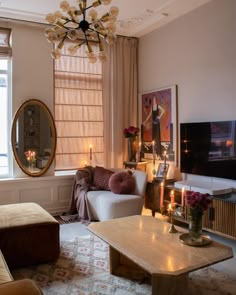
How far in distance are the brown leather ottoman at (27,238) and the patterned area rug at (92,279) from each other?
0.10 metres

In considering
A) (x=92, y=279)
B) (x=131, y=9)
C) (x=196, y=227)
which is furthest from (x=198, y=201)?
(x=131, y=9)


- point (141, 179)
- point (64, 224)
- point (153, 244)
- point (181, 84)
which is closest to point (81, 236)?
point (64, 224)

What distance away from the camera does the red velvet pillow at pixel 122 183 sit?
4.46 meters

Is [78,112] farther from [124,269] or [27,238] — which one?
[124,269]

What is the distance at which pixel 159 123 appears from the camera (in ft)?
16.8

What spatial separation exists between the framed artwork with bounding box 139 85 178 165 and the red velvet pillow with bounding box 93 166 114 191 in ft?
2.99

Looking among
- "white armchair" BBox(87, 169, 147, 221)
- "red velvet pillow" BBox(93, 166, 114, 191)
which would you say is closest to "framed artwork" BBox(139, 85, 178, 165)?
"white armchair" BBox(87, 169, 147, 221)

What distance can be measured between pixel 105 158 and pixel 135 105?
1.14m

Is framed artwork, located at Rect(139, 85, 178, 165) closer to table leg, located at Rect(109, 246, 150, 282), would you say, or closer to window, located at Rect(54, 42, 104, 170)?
window, located at Rect(54, 42, 104, 170)

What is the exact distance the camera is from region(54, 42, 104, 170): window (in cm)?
516

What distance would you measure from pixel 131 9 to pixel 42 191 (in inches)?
122

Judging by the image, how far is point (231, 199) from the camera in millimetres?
3443

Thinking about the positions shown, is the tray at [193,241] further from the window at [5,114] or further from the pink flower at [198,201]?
the window at [5,114]

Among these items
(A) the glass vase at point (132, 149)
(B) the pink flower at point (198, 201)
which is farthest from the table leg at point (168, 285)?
(A) the glass vase at point (132, 149)
